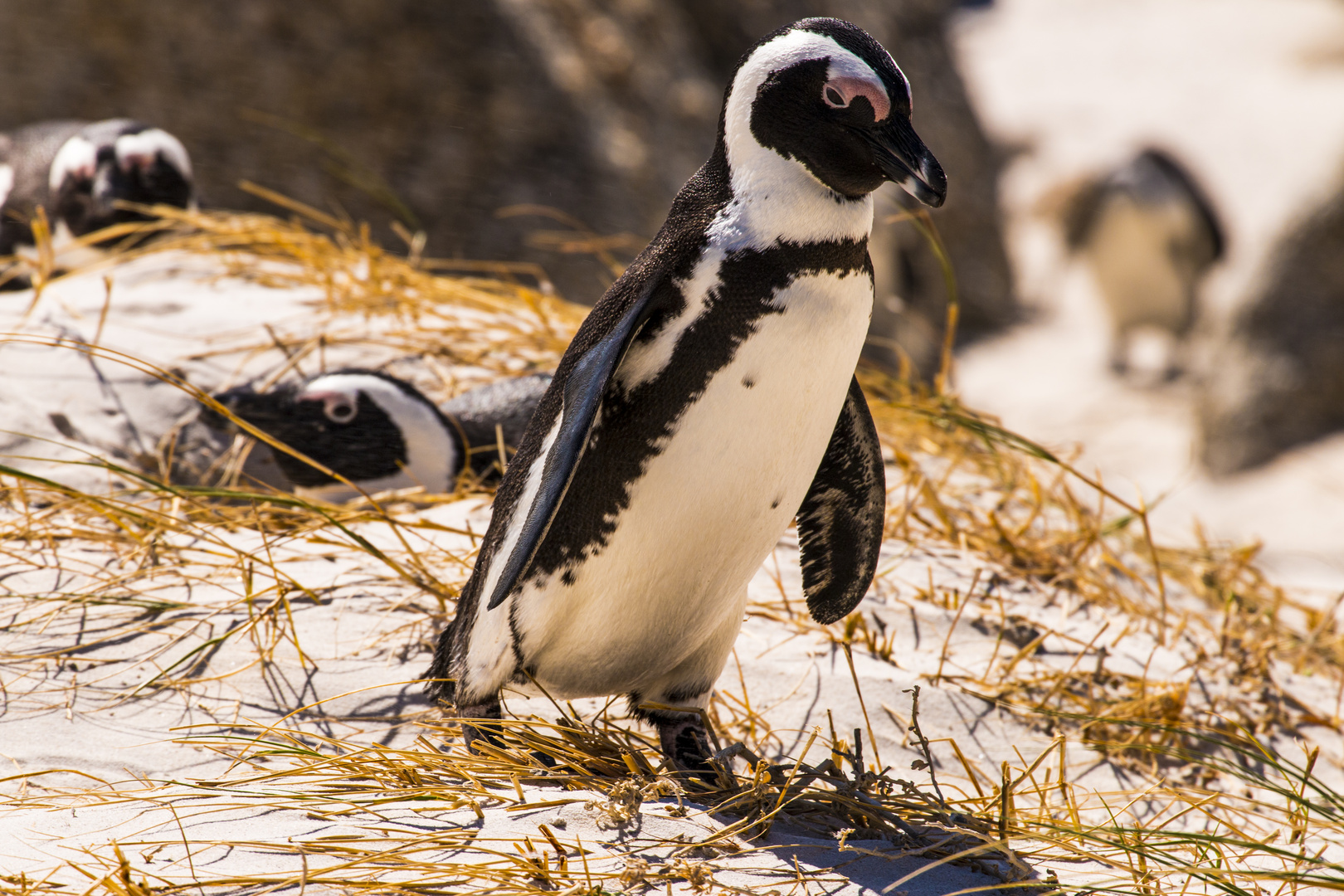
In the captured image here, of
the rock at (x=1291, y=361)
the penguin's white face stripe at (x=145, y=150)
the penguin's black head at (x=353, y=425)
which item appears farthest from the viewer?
the rock at (x=1291, y=361)

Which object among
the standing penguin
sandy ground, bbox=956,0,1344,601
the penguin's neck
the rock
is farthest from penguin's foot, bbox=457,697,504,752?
the rock

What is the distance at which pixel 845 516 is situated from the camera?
4.91 ft

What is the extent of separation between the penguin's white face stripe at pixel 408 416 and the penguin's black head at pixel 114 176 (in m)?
1.34

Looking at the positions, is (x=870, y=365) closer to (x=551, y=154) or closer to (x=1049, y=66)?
(x=551, y=154)

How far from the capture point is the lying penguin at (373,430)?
2.21m

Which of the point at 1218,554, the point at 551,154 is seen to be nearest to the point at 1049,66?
the point at 551,154

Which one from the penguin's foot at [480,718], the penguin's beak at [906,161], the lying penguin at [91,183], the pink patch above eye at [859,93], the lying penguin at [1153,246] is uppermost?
the lying penguin at [1153,246]

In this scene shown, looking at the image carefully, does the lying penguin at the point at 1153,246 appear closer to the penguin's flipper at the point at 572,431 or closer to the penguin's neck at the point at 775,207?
the penguin's neck at the point at 775,207

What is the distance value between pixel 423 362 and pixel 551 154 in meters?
3.09

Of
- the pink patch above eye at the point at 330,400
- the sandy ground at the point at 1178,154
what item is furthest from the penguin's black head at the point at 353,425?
the sandy ground at the point at 1178,154

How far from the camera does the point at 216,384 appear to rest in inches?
94.0

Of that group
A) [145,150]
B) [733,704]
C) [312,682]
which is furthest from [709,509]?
[145,150]

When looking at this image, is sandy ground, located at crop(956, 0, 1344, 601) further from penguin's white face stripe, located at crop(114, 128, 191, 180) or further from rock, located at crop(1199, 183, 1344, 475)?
penguin's white face stripe, located at crop(114, 128, 191, 180)

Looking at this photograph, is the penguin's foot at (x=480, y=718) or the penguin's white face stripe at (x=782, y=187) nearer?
the penguin's white face stripe at (x=782, y=187)
